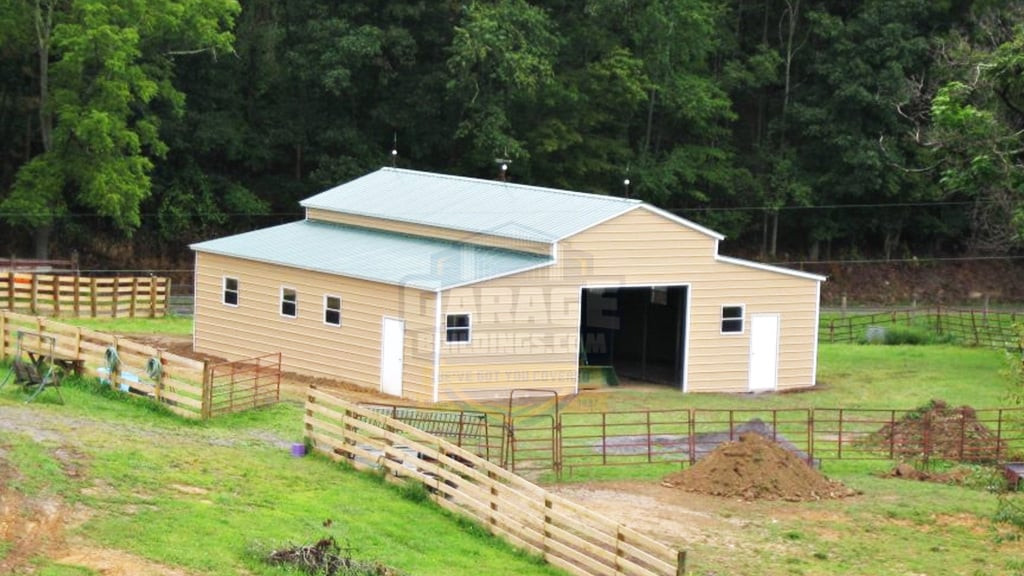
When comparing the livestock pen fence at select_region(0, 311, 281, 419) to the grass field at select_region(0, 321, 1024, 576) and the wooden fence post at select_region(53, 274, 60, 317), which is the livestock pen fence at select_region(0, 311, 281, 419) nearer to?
the grass field at select_region(0, 321, 1024, 576)

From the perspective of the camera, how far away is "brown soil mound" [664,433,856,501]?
26.1m

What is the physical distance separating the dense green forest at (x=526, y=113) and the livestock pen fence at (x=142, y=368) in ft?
68.3

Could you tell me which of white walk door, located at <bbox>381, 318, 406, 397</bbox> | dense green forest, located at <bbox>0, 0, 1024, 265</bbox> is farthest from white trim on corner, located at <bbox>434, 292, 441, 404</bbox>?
dense green forest, located at <bbox>0, 0, 1024, 265</bbox>

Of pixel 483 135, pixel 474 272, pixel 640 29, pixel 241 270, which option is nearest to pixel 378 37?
pixel 483 135

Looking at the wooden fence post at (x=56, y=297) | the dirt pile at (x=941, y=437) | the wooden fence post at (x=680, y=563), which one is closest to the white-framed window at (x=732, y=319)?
the dirt pile at (x=941, y=437)

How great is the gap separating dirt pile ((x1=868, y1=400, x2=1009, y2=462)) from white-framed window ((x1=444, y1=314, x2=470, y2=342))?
8672 millimetres

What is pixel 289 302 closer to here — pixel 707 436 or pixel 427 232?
pixel 427 232

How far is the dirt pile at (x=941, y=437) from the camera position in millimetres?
29781

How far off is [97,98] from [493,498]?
31951 mm

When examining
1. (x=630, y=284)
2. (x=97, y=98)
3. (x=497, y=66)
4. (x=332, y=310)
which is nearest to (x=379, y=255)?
(x=332, y=310)

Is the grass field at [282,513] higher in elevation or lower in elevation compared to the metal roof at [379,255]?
lower

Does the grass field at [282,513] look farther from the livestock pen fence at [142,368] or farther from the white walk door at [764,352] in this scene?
the white walk door at [764,352]

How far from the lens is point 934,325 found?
Result: 50.0m

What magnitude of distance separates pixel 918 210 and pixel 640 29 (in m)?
14.1
